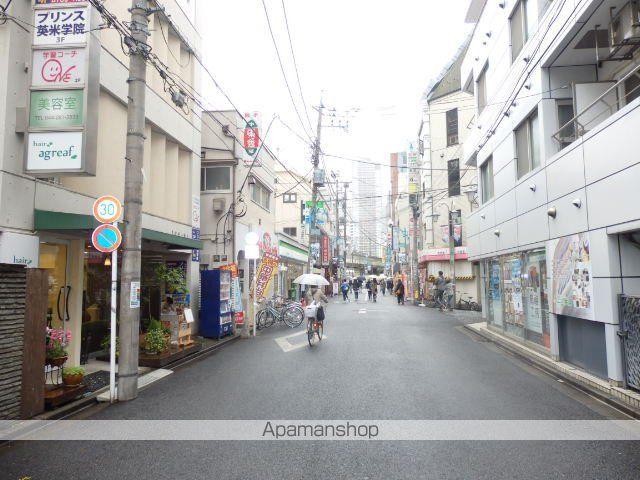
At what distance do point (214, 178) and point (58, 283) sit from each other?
33.8 ft

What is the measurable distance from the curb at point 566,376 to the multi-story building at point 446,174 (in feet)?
57.4

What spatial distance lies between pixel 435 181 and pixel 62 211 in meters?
31.4

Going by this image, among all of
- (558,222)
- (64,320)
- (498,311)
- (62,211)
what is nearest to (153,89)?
(62,211)

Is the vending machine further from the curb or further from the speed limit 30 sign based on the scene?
the curb

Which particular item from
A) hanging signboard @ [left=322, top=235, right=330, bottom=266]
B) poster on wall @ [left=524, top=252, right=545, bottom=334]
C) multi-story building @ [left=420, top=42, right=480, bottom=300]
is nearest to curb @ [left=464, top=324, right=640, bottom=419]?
poster on wall @ [left=524, top=252, right=545, bottom=334]

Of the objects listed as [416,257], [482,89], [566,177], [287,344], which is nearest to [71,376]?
[287,344]

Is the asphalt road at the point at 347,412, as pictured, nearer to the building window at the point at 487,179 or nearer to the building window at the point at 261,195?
the building window at the point at 487,179

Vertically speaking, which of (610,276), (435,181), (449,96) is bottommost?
(610,276)

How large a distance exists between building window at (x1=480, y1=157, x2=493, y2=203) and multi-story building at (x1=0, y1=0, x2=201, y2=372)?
11.2 m

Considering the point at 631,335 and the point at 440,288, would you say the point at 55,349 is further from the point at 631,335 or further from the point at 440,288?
the point at 440,288

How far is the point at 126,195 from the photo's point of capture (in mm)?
7516

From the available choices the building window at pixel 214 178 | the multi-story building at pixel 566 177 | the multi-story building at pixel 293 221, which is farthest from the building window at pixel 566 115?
the multi-story building at pixel 293 221

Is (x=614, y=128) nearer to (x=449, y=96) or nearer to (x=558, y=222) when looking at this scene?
(x=558, y=222)

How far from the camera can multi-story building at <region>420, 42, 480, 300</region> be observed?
31.1 meters
